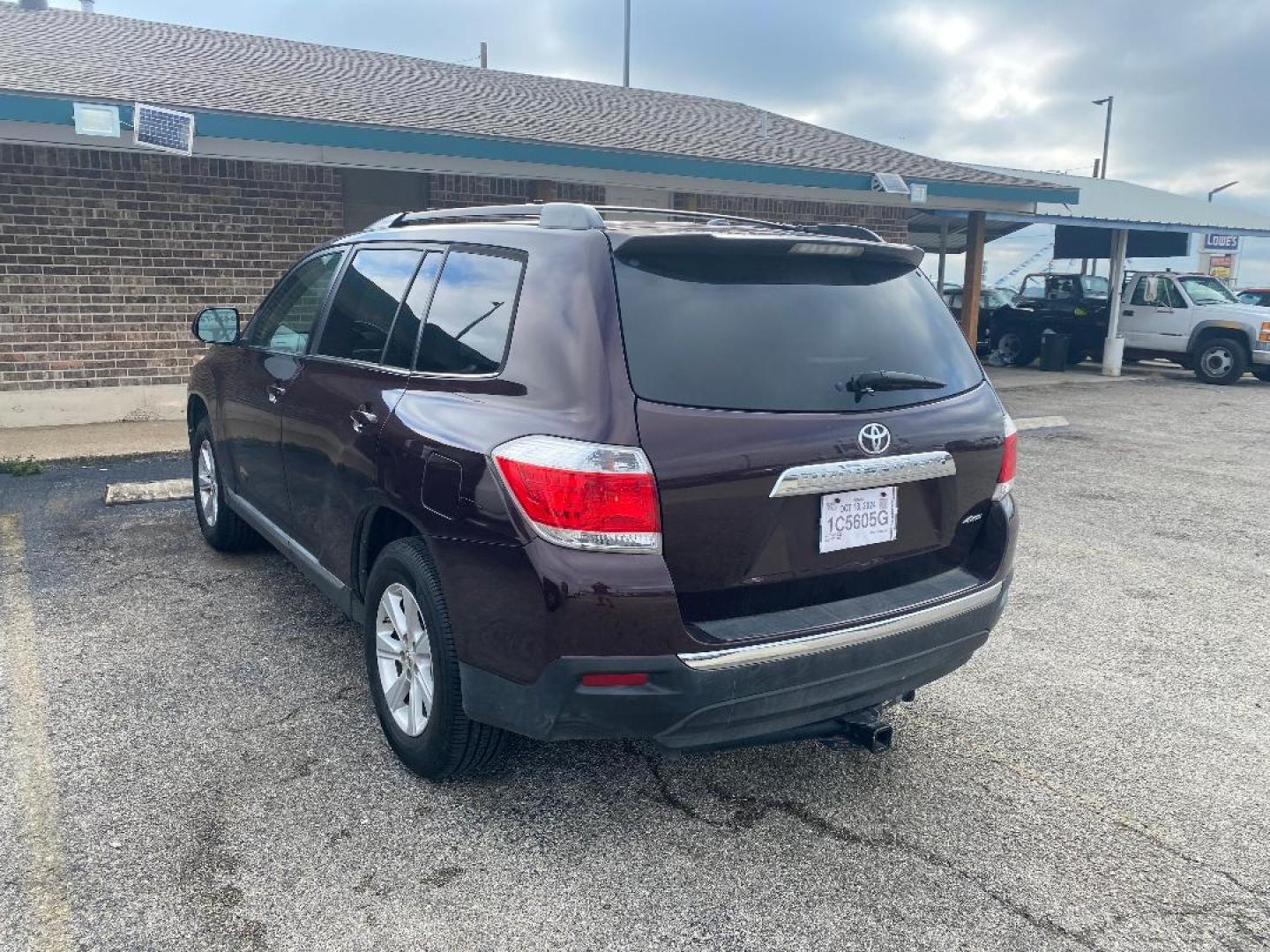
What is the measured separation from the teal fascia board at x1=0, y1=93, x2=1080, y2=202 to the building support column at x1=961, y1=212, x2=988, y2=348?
219 cm

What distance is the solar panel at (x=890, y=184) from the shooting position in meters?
12.2

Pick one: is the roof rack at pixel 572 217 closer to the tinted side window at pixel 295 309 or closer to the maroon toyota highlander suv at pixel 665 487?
the maroon toyota highlander suv at pixel 665 487

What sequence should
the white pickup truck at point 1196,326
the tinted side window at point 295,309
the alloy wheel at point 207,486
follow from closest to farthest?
1. the tinted side window at point 295,309
2. the alloy wheel at point 207,486
3. the white pickup truck at point 1196,326

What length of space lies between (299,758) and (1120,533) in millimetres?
5648

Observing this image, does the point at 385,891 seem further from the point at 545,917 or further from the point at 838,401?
the point at 838,401

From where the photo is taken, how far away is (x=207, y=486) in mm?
5773

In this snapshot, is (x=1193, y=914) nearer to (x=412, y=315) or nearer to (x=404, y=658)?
(x=404, y=658)

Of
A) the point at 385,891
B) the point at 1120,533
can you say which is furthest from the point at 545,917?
the point at 1120,533

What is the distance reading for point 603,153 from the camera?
1030 cm

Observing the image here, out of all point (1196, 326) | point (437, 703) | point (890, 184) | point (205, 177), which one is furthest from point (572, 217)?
point (1196, 326)

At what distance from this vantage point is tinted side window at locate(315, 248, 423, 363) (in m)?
3.64

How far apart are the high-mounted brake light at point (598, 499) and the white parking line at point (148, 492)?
16.4 feet

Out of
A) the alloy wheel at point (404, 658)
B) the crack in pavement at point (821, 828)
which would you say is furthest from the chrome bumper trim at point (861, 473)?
the alloy wheel at point (404, 658)

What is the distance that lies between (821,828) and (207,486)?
4179 millimetres
